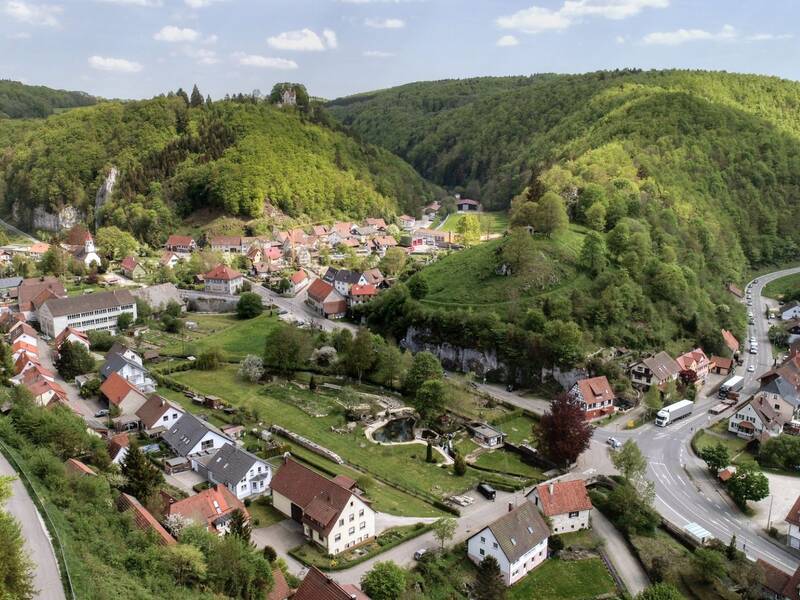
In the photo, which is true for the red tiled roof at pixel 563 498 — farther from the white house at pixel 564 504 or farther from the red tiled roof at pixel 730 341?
the red tiled roof at pixel 730 341

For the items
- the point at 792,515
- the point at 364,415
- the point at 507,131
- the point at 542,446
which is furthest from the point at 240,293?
the point at 507,131

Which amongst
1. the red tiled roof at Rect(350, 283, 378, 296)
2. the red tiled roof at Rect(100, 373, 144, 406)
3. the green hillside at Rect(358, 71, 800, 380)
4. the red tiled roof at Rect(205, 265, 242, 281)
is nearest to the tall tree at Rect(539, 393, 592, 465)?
the green hillside at Rect(358, 71, 800, 380)

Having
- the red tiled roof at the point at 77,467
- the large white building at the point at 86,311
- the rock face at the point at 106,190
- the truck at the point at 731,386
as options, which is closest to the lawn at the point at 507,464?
the truck at the point at 731,386

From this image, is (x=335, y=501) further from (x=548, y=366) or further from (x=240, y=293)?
(x=240, y=293)

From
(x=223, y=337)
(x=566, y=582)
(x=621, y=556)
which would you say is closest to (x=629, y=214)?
(x=223, y=337)

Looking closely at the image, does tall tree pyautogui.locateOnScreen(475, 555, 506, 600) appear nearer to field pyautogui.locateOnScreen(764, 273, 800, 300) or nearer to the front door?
the front door

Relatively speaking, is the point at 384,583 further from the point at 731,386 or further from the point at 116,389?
the point at 731,386
